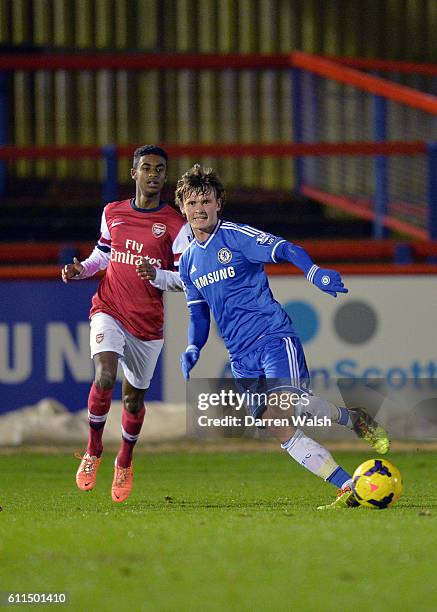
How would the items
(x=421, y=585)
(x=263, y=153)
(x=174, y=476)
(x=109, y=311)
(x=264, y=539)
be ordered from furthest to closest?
(x=263, y=153), (x=174, y=476), (x=109, y=311), (x=264, y=539), (x=421, y=585)

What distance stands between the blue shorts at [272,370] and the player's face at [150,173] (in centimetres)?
133

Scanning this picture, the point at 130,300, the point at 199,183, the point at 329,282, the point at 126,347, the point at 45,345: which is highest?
the point at 199,183

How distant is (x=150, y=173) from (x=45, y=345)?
124 inches

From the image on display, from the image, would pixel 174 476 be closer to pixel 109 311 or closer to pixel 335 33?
pixel 109 311

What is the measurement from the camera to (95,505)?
7707 mm

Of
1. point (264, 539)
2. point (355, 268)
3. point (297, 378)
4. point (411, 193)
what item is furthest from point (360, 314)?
point (264, 539)

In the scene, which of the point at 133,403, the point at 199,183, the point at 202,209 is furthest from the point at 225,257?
the point at 133,403

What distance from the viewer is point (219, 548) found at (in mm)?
5656

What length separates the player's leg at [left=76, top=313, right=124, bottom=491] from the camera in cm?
802

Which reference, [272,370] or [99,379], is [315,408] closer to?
[272,370]

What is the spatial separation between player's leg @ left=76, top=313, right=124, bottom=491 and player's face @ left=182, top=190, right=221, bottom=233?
940 millimetres

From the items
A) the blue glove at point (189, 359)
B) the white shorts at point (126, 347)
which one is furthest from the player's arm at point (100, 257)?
the blue glove at point (189, 359)

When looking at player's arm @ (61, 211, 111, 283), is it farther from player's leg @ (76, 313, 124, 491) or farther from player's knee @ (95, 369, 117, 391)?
player's knee @ (95, 369, 117, 391)

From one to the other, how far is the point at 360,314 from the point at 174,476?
2.25 meters
